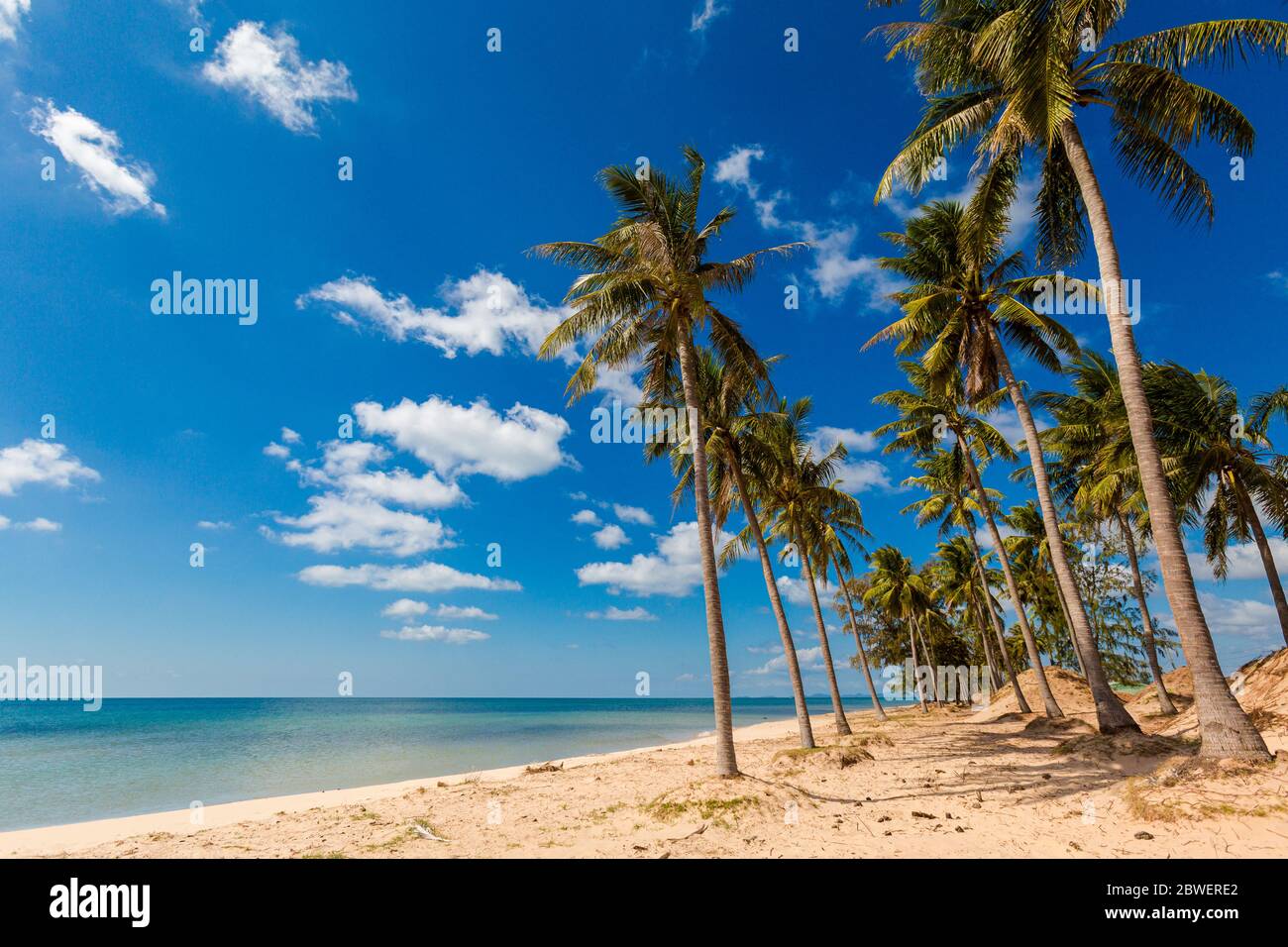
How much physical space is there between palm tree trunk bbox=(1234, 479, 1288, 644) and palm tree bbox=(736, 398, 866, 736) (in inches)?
415

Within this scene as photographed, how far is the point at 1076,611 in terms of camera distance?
1284cm

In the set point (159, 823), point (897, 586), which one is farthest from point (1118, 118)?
point (897, 586)

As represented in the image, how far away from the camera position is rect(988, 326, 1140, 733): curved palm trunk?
12.0 metres

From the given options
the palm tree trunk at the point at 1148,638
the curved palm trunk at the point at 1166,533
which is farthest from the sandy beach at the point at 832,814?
the palm tree trunk at the point at 1148,638

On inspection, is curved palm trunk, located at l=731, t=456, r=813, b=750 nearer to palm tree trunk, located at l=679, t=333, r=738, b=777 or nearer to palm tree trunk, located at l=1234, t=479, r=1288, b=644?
palm tree trunk, located at l=679, t=333, r=738, b=777

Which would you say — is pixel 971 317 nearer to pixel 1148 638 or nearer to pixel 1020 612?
pixel 1020 612

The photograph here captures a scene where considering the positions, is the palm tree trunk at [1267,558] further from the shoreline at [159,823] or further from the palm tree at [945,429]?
the shoreline at [159,823]

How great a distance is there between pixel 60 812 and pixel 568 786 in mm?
14600

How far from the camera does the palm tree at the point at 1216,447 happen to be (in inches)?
596

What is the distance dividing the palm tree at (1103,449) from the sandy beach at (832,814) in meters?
6.48

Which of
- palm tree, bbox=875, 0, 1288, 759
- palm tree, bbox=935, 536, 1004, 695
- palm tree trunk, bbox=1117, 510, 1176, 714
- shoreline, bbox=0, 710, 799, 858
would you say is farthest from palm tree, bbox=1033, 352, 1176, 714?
shoreline, bbox=0, 710, 799, 858

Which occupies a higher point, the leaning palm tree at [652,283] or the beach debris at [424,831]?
the leaning palm tree at [652,283]

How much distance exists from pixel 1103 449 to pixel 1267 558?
4690mm

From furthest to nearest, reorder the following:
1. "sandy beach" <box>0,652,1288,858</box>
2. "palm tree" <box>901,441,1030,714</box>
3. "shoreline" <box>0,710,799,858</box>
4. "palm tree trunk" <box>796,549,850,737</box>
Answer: "palm tree" <box>901,441,1030,714</box> < "palm tree trunk" <box>796,549,850,737</box> < "shoreline" <box>0,710,799,858</box> < "sandy beach" <box>0,652,1288,858</box>
